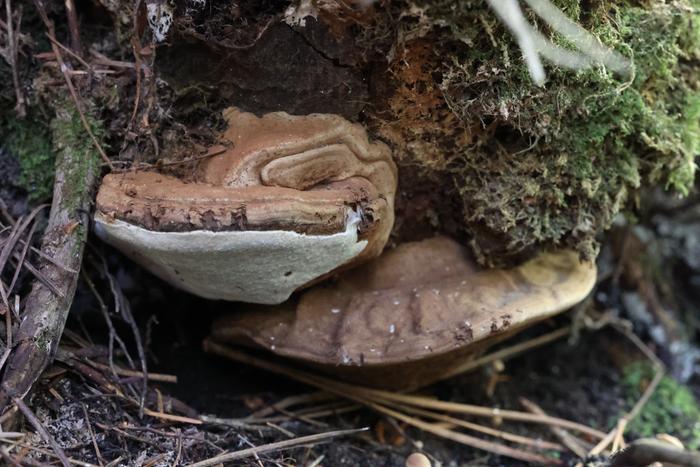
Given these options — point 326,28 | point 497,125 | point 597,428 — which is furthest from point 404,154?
point 597,428

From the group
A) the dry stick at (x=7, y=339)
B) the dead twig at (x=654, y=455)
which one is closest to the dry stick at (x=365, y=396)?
the dead twig at (x=654, y=455)

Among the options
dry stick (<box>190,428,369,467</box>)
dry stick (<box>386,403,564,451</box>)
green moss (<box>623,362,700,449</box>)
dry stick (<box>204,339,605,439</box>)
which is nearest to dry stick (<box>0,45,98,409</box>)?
dry stick (<box>190,428,369,467</box>)

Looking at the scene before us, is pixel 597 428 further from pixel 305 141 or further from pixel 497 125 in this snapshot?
pixel 305 141

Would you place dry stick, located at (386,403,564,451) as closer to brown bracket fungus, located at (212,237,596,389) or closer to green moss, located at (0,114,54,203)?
brown bracket fungus, located at (212,237,596,389)

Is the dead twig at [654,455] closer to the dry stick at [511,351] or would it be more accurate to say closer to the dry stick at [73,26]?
the dry stick at [511,351]

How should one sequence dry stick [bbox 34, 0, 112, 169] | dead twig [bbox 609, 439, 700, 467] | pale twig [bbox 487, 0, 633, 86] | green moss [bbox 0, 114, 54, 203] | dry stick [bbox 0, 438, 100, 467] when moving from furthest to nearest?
green moss [bbox 0, 114, 54, 203], dry stick [bbox 34, 0, 112, 169], dead twig [bbox 609, 439, 700, 467], pale twig [bbox 487, 0, 633, 86], dry stick [bbox 0, 438, 100, 467]

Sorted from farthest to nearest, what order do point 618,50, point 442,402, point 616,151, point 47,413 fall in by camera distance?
point 442,402
point 616,151
point 618,50
point 47,413

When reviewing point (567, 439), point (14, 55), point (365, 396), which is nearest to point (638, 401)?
point (567, 439)
